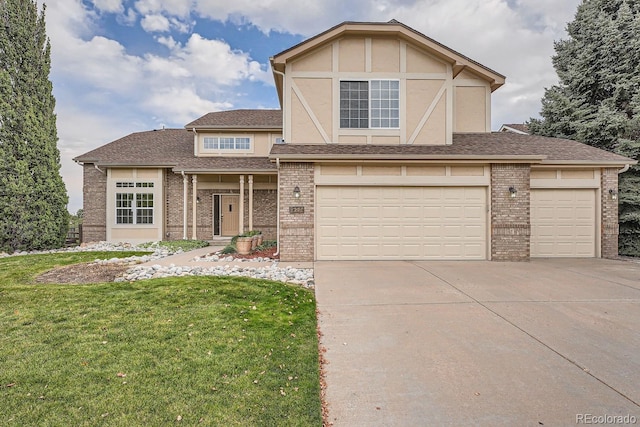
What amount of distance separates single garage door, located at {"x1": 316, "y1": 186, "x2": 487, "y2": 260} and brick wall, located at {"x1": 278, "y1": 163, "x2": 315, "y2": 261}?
31cm

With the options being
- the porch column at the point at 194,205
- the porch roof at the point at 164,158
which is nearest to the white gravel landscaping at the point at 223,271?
the porch column at the point at 194,205

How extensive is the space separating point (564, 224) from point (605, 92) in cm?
757

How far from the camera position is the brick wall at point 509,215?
870 centimetres

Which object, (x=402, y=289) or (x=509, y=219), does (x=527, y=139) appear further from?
(x=402, y=289)

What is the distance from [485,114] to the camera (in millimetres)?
11000

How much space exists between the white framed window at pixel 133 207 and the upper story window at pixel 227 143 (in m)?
3.71

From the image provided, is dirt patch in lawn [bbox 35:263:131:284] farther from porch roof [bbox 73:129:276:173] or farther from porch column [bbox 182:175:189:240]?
porch roof [bbox 73:129:276:173]

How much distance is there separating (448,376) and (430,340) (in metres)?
0.76

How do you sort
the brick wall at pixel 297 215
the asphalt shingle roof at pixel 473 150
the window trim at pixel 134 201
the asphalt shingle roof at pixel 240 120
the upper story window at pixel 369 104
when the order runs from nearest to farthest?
the asphalt shingle roof at pixel 473 150
the brick wall at pixel 297 215
the upper story window at pixel 369 104
the window trim at pixel 134 201
the asphalt shingle roof at pixel 240 120

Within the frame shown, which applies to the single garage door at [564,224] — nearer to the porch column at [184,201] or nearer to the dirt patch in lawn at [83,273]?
the dirt patch in lawn at [83,273]

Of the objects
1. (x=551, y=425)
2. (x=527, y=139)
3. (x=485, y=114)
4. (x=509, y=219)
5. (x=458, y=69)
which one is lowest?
(x=551, y=425)

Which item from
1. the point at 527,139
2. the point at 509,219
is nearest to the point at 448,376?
the point at 509,219

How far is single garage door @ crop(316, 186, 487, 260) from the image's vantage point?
878 centimetres

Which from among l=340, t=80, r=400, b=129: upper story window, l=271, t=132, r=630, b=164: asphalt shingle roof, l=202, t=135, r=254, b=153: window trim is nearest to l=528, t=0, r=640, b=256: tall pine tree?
l=271, t=132, r=630, b=164: asphalt shingle roof
